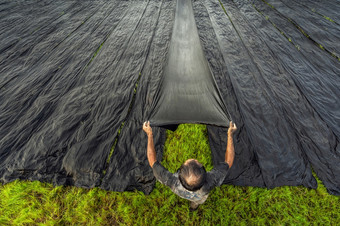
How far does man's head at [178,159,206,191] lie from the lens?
1.13 meters

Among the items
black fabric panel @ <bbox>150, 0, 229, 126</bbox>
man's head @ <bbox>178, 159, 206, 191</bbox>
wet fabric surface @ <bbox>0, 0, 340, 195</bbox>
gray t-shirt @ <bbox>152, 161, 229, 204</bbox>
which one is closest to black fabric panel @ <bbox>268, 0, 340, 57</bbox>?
wet fabric surface @ <bbox>0, 0, 340, 195</bbox>

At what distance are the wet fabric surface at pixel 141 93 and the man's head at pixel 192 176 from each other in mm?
853

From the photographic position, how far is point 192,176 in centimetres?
112

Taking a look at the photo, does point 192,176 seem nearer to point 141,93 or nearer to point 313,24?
point 141,93

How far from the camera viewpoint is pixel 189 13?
362cm

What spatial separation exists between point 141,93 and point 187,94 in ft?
3.16

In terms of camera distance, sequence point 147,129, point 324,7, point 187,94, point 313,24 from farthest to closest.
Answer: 1. point 324,7
2. point 313,24
3. point 187,94
4. point 147,129

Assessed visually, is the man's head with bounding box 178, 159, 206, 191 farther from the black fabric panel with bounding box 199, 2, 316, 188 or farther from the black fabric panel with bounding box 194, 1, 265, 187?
the black fabric panel with bounding box 199, 2, 316, 188

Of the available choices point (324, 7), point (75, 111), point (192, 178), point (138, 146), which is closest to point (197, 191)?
point (192, 178)

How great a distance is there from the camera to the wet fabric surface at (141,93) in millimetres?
Answer: 1938

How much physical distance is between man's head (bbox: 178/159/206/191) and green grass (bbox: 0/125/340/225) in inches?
31.8

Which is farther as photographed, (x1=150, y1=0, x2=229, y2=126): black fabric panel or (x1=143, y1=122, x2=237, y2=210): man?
(x1=150, y1=0, x2=229, y2=126): black fabric panel

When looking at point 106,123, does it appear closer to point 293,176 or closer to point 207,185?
point 207,185

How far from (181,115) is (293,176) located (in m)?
1.50
